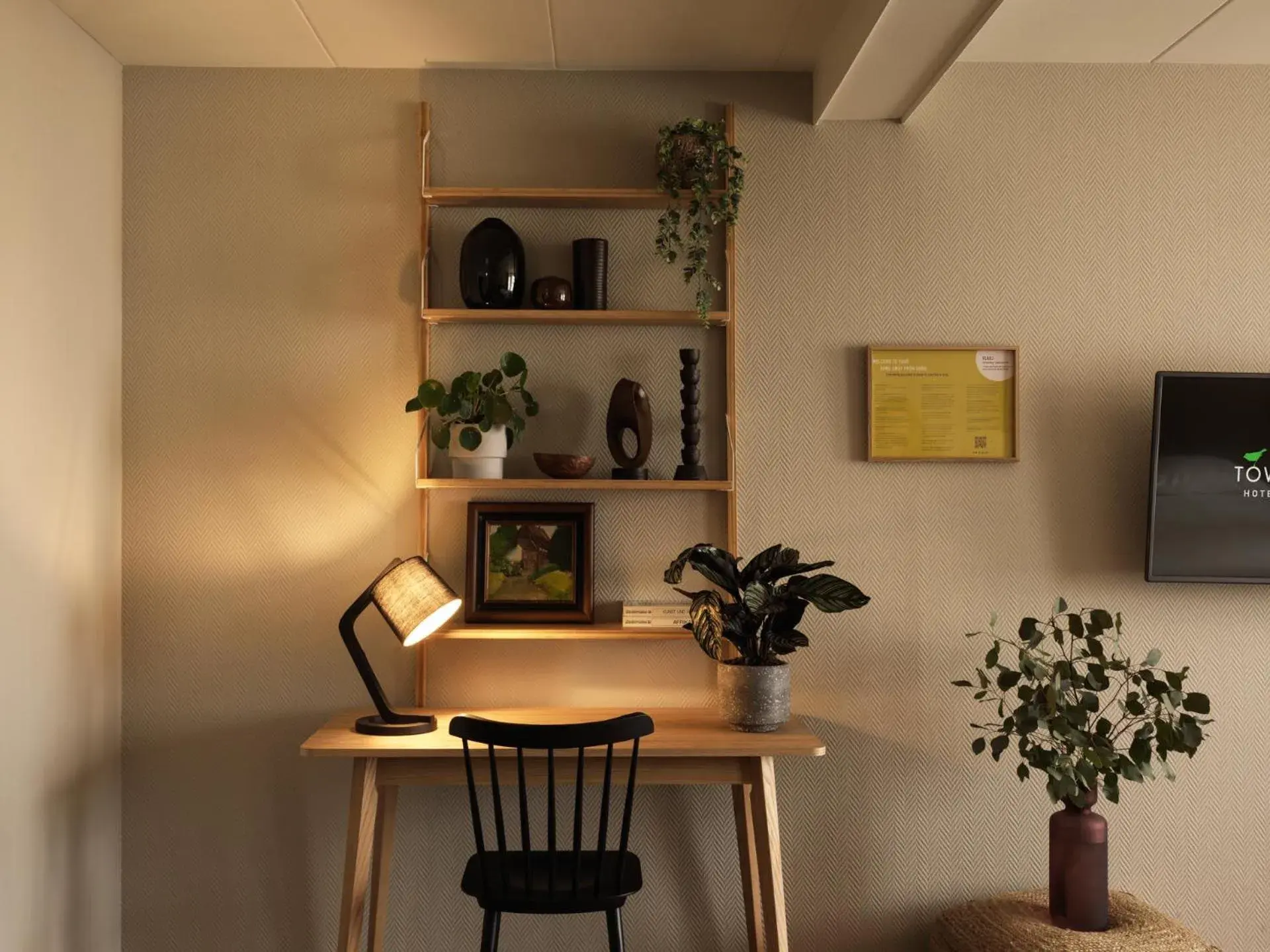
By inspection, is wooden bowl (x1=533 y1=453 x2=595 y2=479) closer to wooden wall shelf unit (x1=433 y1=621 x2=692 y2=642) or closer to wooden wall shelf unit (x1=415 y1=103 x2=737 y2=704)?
wooden wall shelf unit (x1=415 y1=103 x2=737 y2=704)

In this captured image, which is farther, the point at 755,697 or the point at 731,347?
the point at 731,347

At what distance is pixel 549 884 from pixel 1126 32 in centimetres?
245

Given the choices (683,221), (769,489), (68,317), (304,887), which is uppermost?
(683,221)

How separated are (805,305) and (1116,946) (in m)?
1.69

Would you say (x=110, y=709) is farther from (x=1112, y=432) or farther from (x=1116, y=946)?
(x=1112, y=432)

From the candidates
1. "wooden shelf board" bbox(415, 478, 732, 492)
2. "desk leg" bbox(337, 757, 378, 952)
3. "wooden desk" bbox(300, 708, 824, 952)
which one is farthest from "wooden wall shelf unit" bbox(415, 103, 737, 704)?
"desk leg" bbox(337, 757, 378, 952)

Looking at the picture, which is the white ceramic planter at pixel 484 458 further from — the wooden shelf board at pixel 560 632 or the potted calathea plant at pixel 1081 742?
the potted calathea plant at pixel 1081 742

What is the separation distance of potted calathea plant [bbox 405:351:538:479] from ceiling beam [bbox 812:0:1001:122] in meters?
1.05

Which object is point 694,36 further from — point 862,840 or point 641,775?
point 862,840

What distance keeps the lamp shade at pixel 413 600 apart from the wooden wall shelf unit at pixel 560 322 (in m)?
0.17

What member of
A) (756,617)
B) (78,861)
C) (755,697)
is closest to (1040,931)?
(755,697)

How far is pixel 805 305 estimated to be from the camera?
2.90 meters

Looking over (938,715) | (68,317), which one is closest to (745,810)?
(938,715)

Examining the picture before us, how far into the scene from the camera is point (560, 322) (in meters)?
2.86
